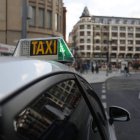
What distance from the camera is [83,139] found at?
256 cm

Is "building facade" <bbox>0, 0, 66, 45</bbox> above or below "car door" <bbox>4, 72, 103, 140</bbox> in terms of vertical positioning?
above

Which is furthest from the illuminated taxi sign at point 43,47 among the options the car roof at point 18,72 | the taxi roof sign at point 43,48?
the car roof at point 18,72

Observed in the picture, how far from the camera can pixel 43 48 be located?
5176 mm

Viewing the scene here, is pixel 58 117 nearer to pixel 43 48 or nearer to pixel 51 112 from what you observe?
pixel 51 112

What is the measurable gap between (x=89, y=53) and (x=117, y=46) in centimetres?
979

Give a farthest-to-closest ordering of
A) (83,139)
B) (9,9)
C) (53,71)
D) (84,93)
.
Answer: (9,9) → (84,93) → (83,139) → (53,71)

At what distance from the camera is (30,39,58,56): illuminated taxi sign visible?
510 centimetres

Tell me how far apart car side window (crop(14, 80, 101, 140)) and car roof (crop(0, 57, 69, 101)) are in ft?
0.28

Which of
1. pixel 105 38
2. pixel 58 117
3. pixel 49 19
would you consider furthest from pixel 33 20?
pixel 105 38

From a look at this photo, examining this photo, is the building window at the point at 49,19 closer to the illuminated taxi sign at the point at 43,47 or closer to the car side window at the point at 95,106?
the illuminated taxi sign at the point at 43,47

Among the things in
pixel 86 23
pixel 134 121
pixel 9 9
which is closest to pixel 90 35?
pixel 86 23

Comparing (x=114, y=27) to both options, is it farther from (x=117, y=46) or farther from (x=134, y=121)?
(x=134, y=121)

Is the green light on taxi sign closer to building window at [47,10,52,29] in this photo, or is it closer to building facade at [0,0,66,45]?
building facade at [0,0,66,45]

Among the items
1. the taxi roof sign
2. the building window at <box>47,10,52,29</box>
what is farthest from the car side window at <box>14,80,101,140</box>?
the building window at <box>47,10,52,29</box>
